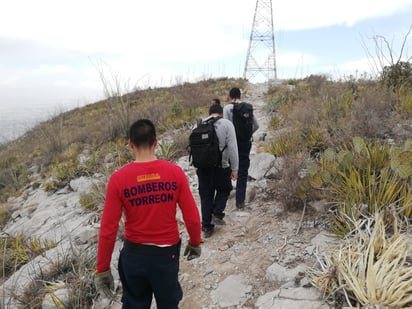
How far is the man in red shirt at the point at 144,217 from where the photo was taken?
2314 mm

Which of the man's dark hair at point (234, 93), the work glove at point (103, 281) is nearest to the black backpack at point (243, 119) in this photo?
the man's dark hair at point (234, 93)

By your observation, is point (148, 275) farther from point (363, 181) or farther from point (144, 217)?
point (363, 181)

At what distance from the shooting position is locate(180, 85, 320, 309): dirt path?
3562 mm

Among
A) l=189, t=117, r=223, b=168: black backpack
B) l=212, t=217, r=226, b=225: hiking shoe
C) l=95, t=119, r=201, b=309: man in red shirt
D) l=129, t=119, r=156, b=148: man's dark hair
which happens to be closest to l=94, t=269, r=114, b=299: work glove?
l=95, t=119, r=201, b=309: man in red shirt

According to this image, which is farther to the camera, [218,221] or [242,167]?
[242,167]

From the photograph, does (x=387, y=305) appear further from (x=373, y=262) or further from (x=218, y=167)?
(x=218, y=167)

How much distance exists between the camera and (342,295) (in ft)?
8.59

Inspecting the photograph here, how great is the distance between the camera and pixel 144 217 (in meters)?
2.38

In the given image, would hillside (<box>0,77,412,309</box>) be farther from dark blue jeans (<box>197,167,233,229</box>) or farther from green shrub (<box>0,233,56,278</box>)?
dark blue jeans (<box>197,167,233,229</box>)

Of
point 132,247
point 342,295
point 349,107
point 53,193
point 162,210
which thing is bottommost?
point 53,193

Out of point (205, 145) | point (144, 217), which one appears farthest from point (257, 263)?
point (144, 217)

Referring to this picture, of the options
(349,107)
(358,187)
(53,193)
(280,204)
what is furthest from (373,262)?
(53,193)

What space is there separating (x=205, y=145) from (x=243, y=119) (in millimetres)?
968

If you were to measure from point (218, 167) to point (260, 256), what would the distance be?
117 centimetres
